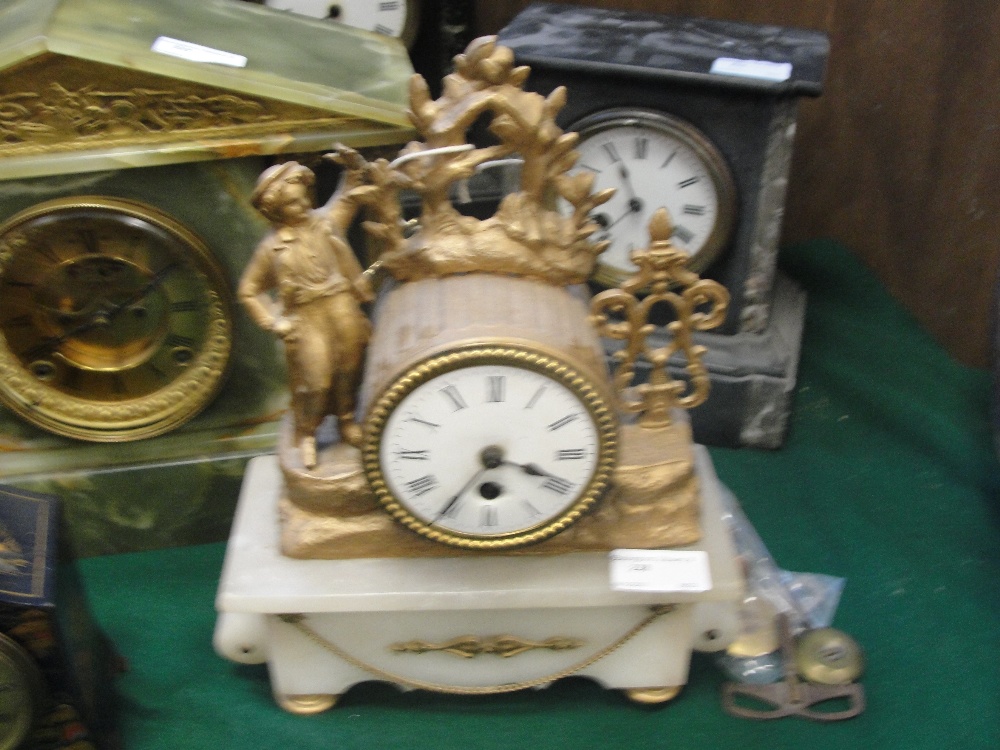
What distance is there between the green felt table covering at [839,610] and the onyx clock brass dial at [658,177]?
1.96 feet

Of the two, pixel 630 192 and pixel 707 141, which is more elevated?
pixel 707 141

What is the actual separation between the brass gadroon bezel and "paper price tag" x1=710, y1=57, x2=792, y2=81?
1065 millimetres

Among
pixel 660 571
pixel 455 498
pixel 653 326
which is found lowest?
pixel 660 571

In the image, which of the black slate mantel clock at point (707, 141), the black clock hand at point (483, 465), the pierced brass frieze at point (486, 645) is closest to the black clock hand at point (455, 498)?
the black clock hand at point (483, 465)

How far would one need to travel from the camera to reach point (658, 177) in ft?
8.37

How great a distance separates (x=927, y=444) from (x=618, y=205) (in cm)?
103

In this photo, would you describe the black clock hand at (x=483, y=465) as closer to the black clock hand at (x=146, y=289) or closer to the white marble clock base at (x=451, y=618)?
the white marble clock base at (x=451, y=618)

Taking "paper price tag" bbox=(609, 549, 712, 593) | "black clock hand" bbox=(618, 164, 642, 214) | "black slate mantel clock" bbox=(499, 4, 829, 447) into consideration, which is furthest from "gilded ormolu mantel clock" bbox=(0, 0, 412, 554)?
"paper price tag" bbox=(609, 549, 712, 593)

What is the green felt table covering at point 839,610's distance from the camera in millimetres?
2043

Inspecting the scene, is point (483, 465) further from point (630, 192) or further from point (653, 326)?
point (630, 192)

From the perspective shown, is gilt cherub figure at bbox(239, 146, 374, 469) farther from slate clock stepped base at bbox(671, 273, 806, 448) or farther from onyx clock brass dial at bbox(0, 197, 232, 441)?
slate clock stepped base at bbox(671, 273, 806, 448)

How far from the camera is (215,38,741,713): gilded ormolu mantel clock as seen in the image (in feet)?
5.59

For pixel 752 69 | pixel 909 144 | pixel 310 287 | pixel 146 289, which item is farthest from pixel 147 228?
pixel 909 144

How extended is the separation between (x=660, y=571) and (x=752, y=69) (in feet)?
4.00
